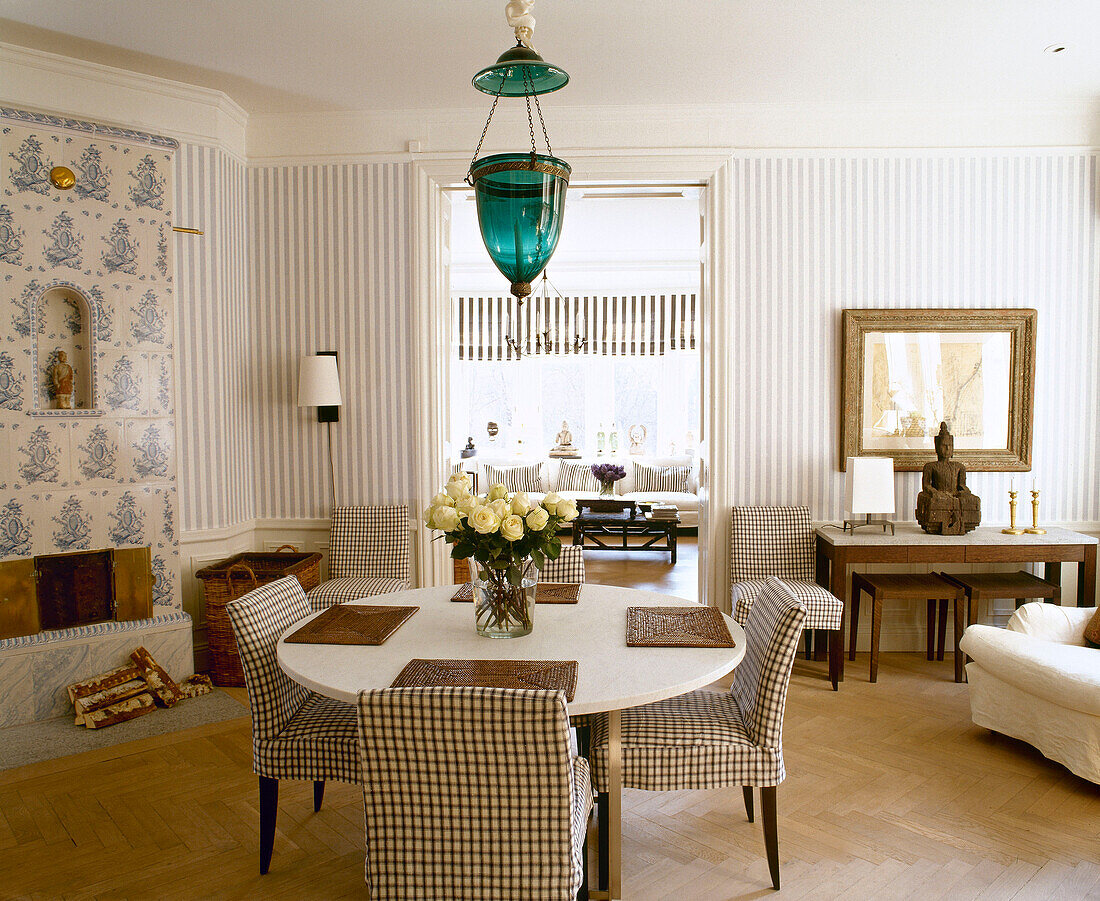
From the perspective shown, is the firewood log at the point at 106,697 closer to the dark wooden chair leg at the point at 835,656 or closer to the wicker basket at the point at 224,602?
the wicker basket at the point at 224,602

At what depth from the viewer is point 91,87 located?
3.82 m

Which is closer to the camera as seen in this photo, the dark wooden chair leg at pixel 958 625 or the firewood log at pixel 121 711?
the firewood log at pixel 121 711

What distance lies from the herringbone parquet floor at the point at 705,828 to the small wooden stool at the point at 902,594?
663mm

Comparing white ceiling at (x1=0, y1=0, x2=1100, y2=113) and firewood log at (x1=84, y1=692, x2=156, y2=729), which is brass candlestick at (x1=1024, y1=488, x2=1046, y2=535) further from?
firewood log at (x1=84, y1=692, x2=156, y2=729)

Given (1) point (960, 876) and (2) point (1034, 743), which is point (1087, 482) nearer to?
(2) point (1034, 743)

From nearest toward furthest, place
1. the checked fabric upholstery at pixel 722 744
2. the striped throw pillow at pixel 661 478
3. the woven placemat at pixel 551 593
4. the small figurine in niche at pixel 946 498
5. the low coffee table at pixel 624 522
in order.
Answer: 1. the checked fabric upholstery at pixel 722 744
2. the woven placemat at pixel 551 593
3. the small figurine in niche at pixel 946 498
4. the low coffee table at pixel 624 522
5. the striped throw pillow at pixel 661 478

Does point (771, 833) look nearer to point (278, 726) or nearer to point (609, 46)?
point (278, 726)

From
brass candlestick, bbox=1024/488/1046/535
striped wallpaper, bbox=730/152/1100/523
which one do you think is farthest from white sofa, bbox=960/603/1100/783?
striped wallpaper, bbox=730/152/1100/523

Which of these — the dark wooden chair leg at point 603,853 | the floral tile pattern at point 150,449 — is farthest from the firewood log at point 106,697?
the dark wooden chair leg at point 603,853

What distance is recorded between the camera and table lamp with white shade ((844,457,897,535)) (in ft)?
13.6

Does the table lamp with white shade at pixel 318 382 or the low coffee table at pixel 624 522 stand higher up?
the table lamp with white shade at pixel 318 382

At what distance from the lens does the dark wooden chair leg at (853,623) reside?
427 cm

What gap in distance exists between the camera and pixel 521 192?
6.47 feet

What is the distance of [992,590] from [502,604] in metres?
2.91
